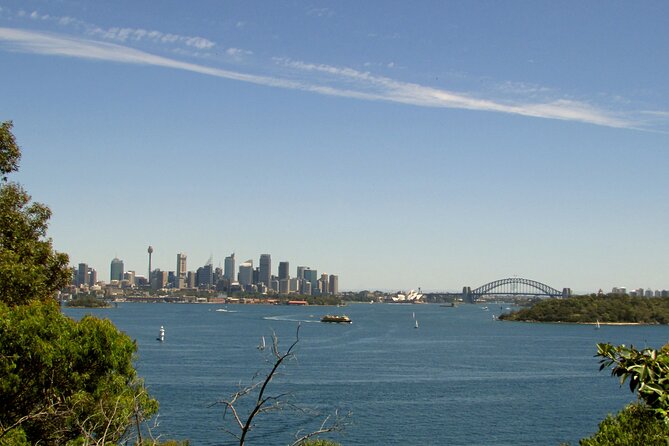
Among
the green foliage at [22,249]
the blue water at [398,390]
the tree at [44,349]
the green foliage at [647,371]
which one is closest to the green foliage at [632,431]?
the green foliage at [647,371]

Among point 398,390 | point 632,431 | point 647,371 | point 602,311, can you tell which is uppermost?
point 647,371

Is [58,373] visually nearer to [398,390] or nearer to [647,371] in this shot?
[647,371]

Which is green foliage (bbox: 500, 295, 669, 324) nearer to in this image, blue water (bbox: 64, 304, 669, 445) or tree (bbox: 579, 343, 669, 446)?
blue water (bbox: 64, 304, 669, 445)

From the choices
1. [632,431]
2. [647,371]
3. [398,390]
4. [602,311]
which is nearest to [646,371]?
[647,371]

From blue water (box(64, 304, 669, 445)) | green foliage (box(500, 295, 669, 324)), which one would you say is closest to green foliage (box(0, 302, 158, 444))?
blue water (box(64, 304, 669, 445))

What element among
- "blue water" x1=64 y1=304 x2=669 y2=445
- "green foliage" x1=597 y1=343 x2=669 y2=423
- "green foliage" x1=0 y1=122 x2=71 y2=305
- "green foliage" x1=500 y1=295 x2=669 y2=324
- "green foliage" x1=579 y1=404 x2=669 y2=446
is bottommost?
"blue water" x1=64 y1=304 x2=669 y2=445
